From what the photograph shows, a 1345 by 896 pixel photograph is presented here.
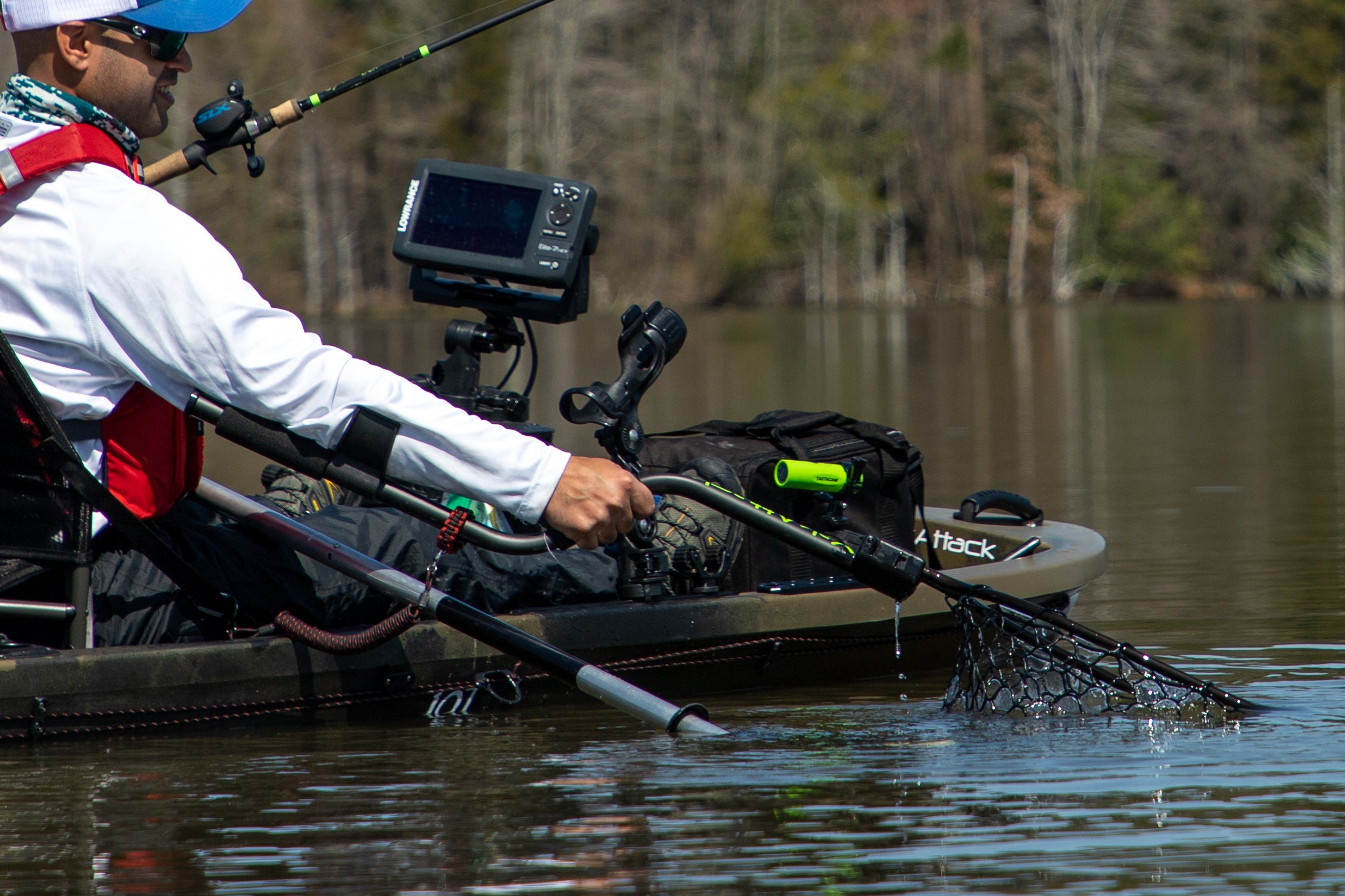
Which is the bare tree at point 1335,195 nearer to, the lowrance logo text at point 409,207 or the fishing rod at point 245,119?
the fishing rod at point 245,119

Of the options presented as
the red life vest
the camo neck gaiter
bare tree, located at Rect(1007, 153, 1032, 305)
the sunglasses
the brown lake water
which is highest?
bare tree, located at Rect(1007, 153, 1032, 305)

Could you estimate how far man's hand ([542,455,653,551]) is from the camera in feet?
10.6

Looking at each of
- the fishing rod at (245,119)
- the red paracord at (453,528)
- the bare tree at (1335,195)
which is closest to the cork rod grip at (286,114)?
the fishing rod at (245,119)

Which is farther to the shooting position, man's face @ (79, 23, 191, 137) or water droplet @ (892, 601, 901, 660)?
water droplet @ (892, 601, 901, 660)

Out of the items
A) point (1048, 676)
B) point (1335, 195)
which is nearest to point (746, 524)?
point (1048, 676)

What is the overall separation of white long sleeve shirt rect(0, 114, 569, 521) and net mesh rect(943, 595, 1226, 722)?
1186 mm

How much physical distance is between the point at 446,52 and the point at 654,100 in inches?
245

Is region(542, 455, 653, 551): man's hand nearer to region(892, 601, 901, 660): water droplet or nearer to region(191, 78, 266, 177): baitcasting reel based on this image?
region(892, 601, 901, 660): water droplet

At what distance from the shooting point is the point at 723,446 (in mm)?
4469

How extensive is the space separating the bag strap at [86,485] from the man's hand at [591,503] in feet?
2.47

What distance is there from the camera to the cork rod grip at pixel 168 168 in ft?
14.2

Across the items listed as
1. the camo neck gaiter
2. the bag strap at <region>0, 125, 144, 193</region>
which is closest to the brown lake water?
the bag strap at <region>0, 125, 144, 193</region>

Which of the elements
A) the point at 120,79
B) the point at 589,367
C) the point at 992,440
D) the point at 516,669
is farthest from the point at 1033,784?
the point at 589,367

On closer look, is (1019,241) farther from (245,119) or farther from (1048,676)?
(1048,676)
